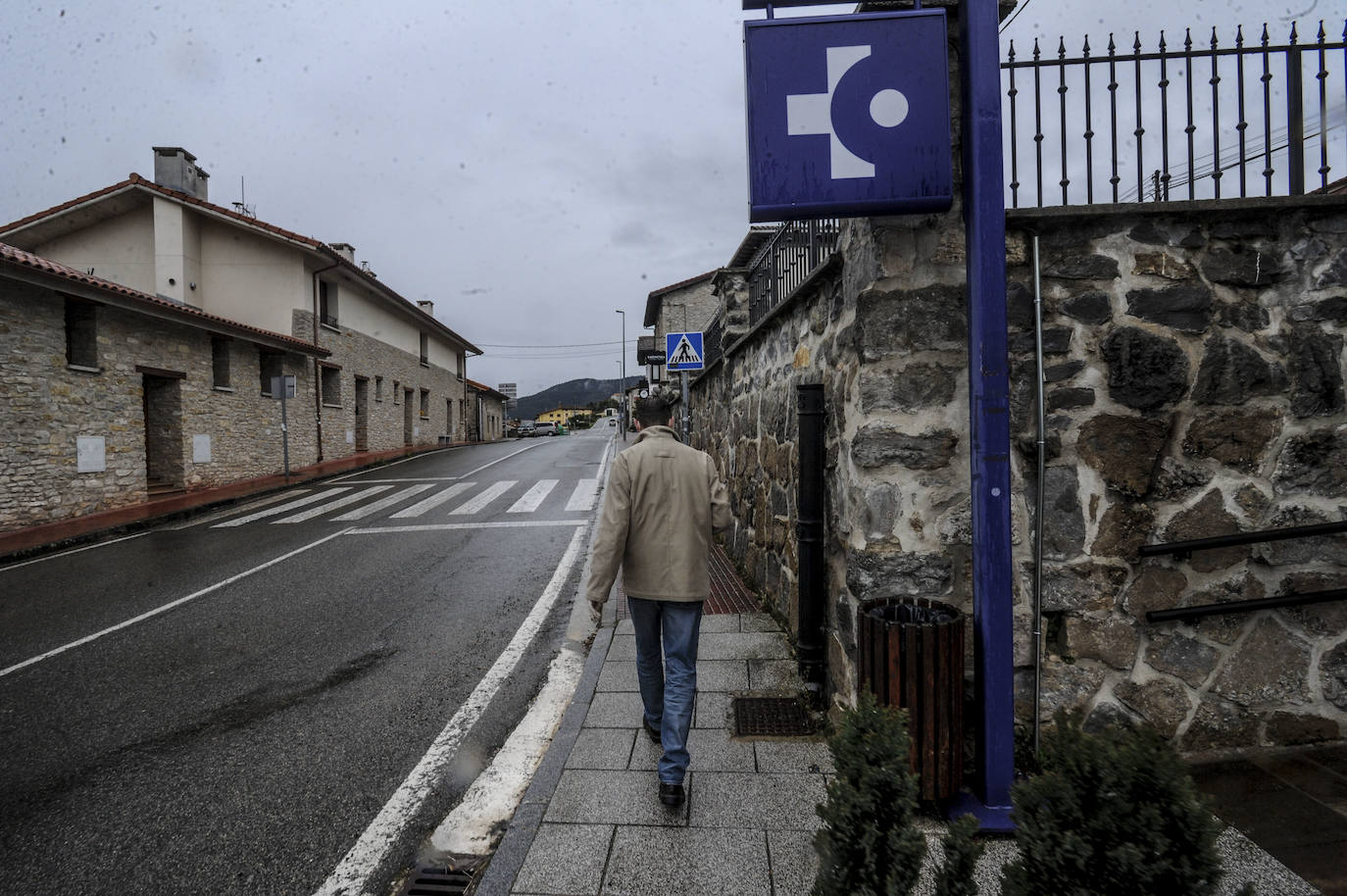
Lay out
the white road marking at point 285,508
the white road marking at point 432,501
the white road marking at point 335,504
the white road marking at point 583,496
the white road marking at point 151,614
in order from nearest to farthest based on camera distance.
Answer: the white road marking at point 151,614
the white road marking at point 285,508
the white road marking at point 335,504
the white road marking at point 432,501
the white road marking at point 583,496

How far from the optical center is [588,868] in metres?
2.55

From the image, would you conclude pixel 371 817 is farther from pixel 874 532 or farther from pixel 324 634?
pixel 324 634

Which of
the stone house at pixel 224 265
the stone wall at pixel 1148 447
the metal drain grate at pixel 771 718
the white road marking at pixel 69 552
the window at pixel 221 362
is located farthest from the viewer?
the stone house at pixel 224 265

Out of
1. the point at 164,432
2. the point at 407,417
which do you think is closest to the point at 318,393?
the point at 164,432

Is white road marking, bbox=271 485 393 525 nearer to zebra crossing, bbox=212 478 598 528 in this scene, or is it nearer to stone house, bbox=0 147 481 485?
zebra crossing, bbox=212 478 598 528

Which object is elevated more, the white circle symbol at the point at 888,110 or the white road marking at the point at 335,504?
the white circle symbol at the point at 888,110

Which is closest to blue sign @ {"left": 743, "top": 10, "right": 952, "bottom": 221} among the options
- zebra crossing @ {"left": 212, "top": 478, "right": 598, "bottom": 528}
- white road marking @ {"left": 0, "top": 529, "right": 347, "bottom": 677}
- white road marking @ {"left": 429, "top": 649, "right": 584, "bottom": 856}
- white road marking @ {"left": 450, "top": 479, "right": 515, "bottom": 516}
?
white road marking @ {"left": 429, "top": 649, "right": 584, "bottom": 856}

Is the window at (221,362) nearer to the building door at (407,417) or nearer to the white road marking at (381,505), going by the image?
the white road marking at (381,505)

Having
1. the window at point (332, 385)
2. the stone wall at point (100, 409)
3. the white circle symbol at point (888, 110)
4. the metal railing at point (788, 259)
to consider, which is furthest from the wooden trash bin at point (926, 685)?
the window at point (332, 385)

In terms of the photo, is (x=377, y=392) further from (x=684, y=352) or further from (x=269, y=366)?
(x=684, y=352)

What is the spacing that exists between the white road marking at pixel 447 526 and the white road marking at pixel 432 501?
2.95 ft

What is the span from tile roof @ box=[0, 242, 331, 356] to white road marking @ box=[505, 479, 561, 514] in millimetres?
8372

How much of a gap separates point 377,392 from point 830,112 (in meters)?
27.8

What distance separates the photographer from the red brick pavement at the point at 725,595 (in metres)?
5.95
